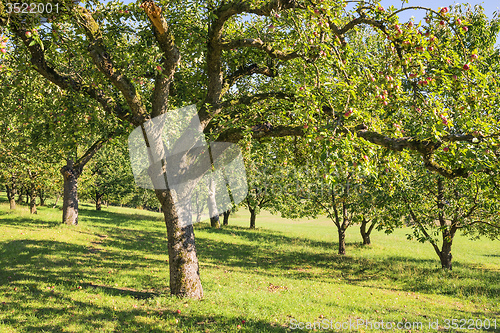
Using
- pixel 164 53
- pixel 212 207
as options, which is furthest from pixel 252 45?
pixel 212 207

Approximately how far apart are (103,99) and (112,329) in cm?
632

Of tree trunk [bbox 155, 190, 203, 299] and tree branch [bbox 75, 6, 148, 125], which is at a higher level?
tree branch [bbox 75, 6, 148, 125]

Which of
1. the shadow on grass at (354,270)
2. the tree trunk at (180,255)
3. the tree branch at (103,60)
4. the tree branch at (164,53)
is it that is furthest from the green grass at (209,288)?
the tree branch at (164,53)

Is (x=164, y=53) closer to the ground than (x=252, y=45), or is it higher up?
closer to the ground

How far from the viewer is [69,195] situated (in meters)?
20.5

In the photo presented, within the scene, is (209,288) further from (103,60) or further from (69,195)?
(69,195)

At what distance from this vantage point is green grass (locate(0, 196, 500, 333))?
7.37 m

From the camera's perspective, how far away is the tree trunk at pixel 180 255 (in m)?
8.90

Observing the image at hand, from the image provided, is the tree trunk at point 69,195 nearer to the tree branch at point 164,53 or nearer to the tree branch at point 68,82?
the tree branch at point 68,82

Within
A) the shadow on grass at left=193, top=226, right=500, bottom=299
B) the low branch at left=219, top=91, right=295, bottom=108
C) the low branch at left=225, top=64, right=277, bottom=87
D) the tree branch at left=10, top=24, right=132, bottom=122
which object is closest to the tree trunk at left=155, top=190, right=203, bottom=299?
the tree branch at left=10, top=24, right=132, bottom=122

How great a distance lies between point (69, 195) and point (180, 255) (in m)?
15.7

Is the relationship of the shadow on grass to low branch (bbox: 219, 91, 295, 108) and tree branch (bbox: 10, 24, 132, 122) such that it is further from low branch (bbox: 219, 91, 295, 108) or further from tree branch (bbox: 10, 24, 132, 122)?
tree branch (bbox: 10, 24, 132, 122)

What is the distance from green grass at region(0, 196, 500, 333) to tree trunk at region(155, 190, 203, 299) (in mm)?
391

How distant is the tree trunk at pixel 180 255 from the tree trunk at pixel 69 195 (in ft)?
49.1
